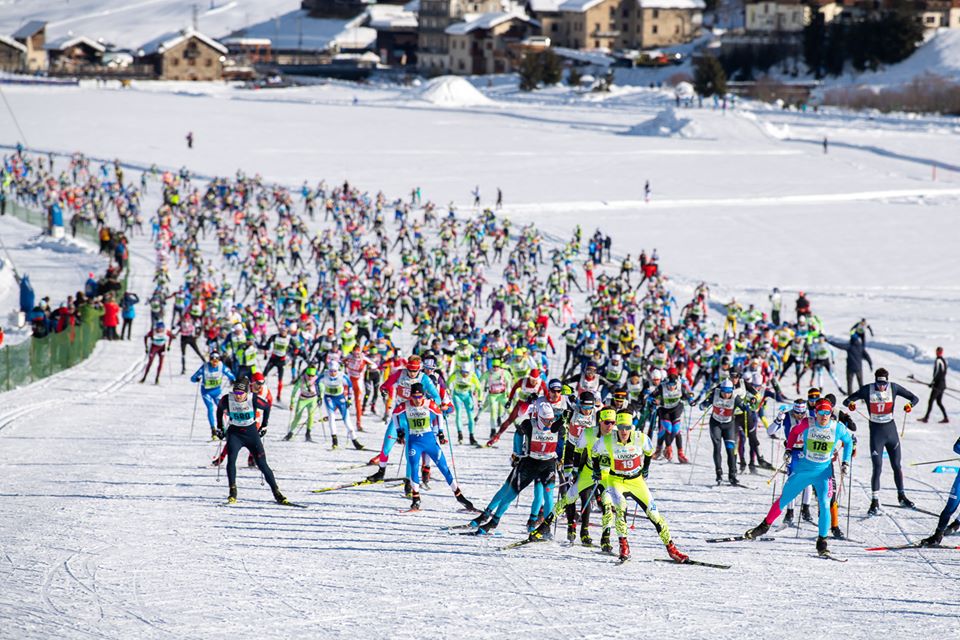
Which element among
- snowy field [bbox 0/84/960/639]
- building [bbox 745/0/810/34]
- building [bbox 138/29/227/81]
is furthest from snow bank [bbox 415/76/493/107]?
snowy field [bbox 0/84/960/639]

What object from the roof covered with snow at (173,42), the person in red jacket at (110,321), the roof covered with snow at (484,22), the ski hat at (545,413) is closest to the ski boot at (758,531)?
the ski hat at (545,413)

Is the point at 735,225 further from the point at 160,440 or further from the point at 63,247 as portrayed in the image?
the point at 160,440

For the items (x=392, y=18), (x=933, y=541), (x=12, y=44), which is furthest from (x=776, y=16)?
(x=933, y=541)

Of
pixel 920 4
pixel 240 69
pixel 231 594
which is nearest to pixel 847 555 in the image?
pixel 231 594

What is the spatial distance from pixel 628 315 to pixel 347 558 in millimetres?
14117

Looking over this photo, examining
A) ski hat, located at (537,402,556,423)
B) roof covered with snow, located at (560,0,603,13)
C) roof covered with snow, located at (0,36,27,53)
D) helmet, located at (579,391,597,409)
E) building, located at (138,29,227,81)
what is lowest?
ski hat, located at (537,402,556,423)

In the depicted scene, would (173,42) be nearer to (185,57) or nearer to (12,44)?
(185,57)

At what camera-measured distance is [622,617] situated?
10312 mm

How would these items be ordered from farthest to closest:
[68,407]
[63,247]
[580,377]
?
1. [63,247]
2. [68,407]
3. [580,377]

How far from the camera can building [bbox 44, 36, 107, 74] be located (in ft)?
464

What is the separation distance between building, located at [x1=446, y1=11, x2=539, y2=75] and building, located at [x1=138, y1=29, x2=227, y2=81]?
89.5ft

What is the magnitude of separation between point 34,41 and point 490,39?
58431 millimetres

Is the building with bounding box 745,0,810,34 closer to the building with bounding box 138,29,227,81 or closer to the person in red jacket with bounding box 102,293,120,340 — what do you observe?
the building with bounding box 138,29,227,81

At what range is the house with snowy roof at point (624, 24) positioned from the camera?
138125 millimetres
